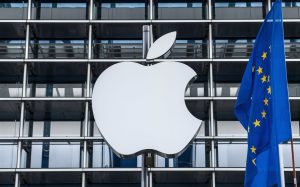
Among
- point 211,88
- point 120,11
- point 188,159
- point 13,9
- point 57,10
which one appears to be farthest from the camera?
point 120,11

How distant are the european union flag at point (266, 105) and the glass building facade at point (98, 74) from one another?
14056 millimetres

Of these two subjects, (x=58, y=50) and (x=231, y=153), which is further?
(x=58, y=50)

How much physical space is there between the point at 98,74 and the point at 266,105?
61.8 feet

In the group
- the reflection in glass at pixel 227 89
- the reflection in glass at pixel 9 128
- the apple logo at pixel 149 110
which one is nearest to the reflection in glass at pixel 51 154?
the reflection in glass at pixel 9 128

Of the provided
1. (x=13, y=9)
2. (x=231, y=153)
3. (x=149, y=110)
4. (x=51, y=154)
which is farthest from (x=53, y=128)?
(x=149, y=110)

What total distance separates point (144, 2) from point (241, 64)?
18.5 feet

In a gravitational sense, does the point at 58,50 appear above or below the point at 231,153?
above

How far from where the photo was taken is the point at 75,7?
124 ft

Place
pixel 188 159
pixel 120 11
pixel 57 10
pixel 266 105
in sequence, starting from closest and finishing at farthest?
pixel 266 105 < pixel 188 159 < pixel 57 10 < pixel 120 11

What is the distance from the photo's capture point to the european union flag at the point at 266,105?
18.2 metres

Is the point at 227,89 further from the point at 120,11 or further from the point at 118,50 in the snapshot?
the point at 120,11

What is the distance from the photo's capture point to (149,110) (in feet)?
65.1

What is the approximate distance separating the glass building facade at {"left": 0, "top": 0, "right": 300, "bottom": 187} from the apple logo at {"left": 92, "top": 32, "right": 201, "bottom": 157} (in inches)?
529

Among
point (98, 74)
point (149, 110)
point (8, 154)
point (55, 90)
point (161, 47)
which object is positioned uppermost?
point (98, 74)
